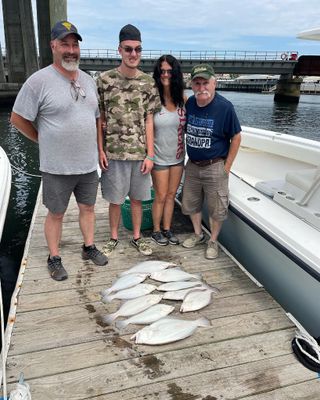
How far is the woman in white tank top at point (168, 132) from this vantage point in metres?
3.17

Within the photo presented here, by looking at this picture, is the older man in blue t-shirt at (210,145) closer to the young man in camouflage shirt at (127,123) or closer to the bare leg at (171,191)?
the bare leg at (171,191)

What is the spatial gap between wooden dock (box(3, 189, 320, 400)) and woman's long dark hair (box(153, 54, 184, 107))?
5.63ft

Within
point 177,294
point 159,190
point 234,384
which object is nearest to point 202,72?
point 159,190

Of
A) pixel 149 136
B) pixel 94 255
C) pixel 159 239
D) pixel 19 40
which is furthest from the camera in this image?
pixel 19 40

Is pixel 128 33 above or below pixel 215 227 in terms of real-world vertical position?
above

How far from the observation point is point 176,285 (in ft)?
9.85

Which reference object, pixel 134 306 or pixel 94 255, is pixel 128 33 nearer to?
pixel 94 255

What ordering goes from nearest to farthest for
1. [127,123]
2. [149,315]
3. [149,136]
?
[149,315]
[127,123]
[149,136]

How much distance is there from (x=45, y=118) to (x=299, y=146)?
422 centimetres

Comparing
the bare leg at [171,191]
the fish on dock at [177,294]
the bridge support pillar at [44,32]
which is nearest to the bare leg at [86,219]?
the bare leg at [171,191]

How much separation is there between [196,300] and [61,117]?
1.79 metres

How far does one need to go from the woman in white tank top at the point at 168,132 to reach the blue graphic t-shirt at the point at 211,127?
109 millimetres

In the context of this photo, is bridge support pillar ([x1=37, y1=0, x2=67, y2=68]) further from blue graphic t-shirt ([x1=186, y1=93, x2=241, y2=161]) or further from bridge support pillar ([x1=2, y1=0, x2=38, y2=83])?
blue graphic t-shirt ([x1=186, y1=93, x2=241, y2=161])

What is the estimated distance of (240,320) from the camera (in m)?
2.70
